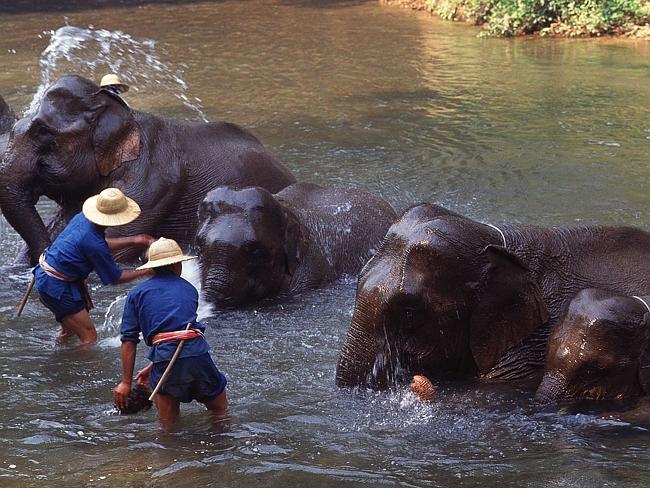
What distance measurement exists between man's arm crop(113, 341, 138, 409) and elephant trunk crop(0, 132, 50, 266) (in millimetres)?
3308

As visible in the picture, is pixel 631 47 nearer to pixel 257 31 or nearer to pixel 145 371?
pixel 257 31

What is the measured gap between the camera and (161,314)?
6.10 metres

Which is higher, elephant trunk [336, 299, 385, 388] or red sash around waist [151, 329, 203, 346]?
red sash around waist [151, 329, 203, 346]

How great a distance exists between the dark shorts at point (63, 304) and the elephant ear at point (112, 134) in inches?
84.1

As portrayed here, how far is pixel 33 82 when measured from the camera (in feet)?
56.9

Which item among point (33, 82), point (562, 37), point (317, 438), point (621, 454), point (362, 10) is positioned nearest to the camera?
point (621, 454)

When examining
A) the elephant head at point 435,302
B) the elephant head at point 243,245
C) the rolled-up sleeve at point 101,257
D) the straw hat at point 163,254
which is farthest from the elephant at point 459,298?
the elephant head at point 243,245

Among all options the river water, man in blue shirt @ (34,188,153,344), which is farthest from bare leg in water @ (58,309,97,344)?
the river water

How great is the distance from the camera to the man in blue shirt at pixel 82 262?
735cm

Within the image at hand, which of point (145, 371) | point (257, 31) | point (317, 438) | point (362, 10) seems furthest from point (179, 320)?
point (362, 10)

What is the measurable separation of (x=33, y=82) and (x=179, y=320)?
40.0 feet

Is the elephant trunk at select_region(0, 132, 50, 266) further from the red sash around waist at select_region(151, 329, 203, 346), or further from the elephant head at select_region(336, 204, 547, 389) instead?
the elephant head at select_region(336, 204, 547, 389)

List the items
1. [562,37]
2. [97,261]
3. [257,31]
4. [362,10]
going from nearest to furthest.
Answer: [97,261] < [562,37] < [257,31] < [362,10]

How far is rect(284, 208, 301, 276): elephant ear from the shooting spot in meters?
8.99
